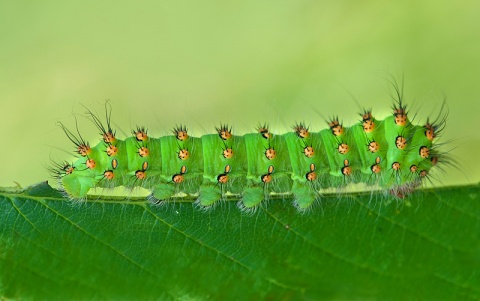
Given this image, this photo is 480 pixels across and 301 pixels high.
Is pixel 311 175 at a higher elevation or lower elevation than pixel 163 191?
higher

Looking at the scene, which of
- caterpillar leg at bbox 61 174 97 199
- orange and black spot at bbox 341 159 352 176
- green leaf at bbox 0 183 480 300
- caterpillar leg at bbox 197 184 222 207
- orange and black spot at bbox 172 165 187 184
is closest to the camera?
green leaf at bbox 0 183 480 300

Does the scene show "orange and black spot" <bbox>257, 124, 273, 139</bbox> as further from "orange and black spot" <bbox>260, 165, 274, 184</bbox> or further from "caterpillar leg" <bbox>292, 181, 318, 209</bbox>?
"caterpillar leg" <bbox>292, 181, 318, 209</bbox>

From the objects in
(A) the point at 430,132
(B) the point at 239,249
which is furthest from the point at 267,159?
(A) the point at 430,132

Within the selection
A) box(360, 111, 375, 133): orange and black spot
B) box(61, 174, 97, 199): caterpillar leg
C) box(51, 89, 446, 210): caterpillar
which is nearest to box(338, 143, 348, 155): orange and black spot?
box(51, 89, 446, 210): caterpillar

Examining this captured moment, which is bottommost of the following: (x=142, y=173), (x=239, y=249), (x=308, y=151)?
(x=239, y=249)

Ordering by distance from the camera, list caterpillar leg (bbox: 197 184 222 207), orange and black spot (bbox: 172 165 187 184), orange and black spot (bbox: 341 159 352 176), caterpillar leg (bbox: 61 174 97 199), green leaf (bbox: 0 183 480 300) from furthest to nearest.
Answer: orange and black spot (bbox: 341 159 352 176)
orange and black spot (bbox: 172 165 187 184)
caterpillar leg (bbox: 197 184 222 207)
caterpillar leg (bbox: 61 174 97 199)
green leaf (bbox: 0 183 480 300)

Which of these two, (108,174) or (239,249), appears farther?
(108,174)

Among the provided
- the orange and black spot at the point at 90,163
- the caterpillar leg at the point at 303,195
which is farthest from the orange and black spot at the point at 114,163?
the caterpillar leg at the point at 303,195

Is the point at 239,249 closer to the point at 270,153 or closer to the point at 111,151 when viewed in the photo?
the point at 270,153

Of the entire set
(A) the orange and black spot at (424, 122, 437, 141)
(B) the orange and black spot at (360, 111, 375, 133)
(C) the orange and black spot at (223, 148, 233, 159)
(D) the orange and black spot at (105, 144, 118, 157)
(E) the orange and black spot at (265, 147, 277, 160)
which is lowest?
(D) the orange and black spot at (105, 144, 118, 157)
